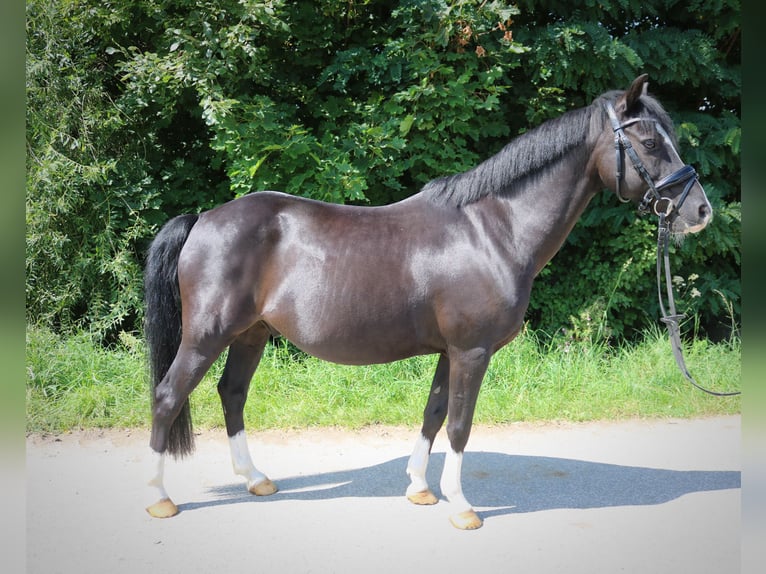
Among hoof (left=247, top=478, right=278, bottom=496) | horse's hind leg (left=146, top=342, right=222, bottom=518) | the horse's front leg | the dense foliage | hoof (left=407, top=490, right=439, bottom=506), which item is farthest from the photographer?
the dense foliage

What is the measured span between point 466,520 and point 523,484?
0.83 metres

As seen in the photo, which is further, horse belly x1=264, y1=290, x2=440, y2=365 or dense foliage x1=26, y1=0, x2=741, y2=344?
dense foliage x1=26, y1=0, x2=741, y2=344

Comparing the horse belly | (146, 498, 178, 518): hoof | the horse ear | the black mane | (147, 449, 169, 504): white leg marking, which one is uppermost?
the horse ear

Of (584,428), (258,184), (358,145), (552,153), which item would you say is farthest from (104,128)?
(584,428)

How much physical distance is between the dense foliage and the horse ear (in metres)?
2.89

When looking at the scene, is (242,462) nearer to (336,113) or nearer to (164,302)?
(164,302)

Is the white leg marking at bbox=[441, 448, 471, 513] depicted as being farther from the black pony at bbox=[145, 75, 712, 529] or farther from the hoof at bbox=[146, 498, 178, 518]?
the hoof at bbox=[146, 498, 178, 518]

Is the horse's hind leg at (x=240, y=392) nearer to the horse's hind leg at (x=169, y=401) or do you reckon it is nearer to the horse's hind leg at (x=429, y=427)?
the horse's hind leg at (x=169, y=401)

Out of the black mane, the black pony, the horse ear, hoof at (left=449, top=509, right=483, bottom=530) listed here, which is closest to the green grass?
the black pony

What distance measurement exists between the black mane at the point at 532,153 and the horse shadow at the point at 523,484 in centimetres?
189

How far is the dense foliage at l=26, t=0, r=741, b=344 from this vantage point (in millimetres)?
5867

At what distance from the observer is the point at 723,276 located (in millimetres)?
7070

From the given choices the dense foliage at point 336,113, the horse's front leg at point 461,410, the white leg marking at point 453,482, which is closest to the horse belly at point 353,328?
the horse's front leg at point 461,410
